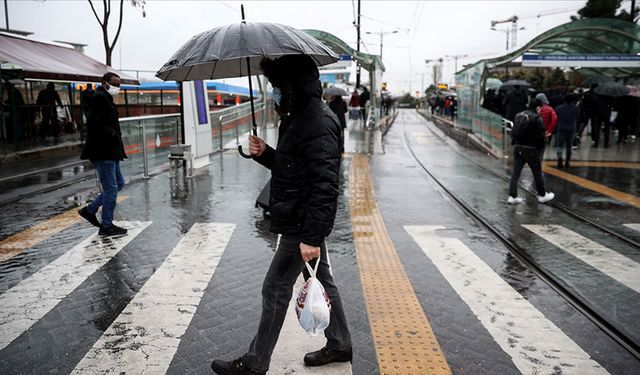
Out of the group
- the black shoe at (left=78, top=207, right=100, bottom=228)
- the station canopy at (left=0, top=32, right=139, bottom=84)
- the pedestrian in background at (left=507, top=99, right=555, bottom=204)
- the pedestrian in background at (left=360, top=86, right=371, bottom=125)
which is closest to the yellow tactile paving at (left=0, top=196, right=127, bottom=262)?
the black shoe at (left=78, top=207, right=100, bottom=228)

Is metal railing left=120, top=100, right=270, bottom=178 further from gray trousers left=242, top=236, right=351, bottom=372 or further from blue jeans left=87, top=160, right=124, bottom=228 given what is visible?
gray trousers left=242, top=236, right=351, bottom=372

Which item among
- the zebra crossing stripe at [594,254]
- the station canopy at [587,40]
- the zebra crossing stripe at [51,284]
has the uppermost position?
the station canopy at [587,40]

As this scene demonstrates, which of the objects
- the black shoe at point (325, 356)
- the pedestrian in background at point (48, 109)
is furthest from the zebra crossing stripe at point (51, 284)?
the pedestrian in background at point (48, 109)

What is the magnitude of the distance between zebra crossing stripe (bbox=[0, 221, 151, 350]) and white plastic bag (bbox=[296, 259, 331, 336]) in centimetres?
221

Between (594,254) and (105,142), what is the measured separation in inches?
230

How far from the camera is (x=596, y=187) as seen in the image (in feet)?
34.0

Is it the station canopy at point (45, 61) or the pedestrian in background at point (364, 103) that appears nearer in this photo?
the station canopy at point (45, 61)

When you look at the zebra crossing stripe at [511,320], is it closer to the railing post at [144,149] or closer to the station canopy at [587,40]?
the railing post at [144,149]

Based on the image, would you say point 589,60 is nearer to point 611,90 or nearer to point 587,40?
point 587,40

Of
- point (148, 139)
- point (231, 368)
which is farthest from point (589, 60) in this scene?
point (231, 368)

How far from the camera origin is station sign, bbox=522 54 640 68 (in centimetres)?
1800

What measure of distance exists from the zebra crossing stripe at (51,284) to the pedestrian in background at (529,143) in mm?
6152

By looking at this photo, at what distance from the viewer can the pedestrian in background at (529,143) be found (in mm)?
8422

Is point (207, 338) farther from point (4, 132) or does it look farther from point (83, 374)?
point (4, 132)
